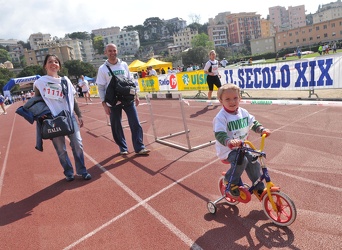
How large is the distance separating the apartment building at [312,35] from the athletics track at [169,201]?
111141 millimetres

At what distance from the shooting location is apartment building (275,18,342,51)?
97.7 meters

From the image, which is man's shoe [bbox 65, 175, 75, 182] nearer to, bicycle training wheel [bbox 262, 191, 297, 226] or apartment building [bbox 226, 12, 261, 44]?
bicycle training wheel [bbox 262, 191, 297, 226]

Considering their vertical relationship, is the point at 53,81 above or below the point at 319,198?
above

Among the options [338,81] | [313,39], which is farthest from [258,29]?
[338,81]

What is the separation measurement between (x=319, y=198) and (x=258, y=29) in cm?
17859

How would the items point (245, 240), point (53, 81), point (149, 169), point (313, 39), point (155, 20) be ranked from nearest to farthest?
point (245, 240) < point (53, 81) < point (149, 169) < point (313, 39) < point (155, 20)

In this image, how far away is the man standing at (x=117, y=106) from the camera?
5531 millimetres

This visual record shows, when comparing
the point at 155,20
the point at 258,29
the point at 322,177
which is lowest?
the point at 322,177

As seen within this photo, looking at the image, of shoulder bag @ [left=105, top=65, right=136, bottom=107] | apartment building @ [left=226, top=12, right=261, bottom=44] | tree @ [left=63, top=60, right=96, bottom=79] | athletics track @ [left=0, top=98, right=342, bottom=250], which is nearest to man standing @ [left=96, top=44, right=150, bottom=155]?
shoulder bag @ [left=105, top=65, right=136, bottom=107]

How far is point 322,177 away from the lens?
3.89 metres

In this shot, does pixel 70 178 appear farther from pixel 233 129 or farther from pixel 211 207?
pixel 233 129

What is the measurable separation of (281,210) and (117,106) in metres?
3.95

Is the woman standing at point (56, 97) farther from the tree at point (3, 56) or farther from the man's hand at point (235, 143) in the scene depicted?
the tree at point (3, 56)

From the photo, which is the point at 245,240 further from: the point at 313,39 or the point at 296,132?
the point at 313,39
